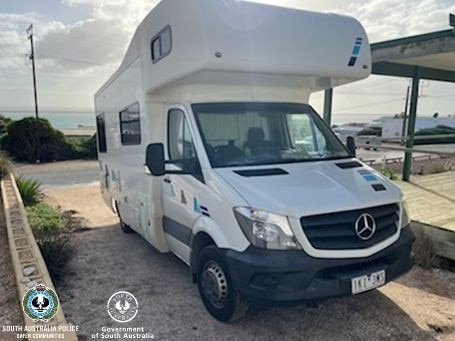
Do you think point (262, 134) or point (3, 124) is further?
point (3, 124)

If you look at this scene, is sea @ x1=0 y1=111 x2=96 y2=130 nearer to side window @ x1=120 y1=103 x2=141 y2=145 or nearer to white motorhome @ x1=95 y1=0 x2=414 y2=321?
side window @ x1=120 y1=103 x2=141 y2=145

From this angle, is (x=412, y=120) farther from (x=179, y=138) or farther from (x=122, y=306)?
(x=122, y=306)

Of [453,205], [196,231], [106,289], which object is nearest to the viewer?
[196,231]

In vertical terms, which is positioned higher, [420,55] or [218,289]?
[420,55]

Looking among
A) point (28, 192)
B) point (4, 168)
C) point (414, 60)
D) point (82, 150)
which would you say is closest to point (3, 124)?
point (82, 150)

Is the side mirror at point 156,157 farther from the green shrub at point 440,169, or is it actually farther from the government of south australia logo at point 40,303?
the green shrub at point 440,169

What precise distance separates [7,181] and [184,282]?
7.73 meters

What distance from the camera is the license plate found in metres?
3.17

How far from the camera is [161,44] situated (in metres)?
4.41

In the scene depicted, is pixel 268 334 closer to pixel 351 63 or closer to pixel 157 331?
pixel 157 331

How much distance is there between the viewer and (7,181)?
33.8 feet

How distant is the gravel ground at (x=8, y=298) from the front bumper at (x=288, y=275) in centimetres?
206

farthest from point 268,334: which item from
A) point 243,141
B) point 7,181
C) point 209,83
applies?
point 7,181

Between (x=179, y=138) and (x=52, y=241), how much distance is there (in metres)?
2.41
